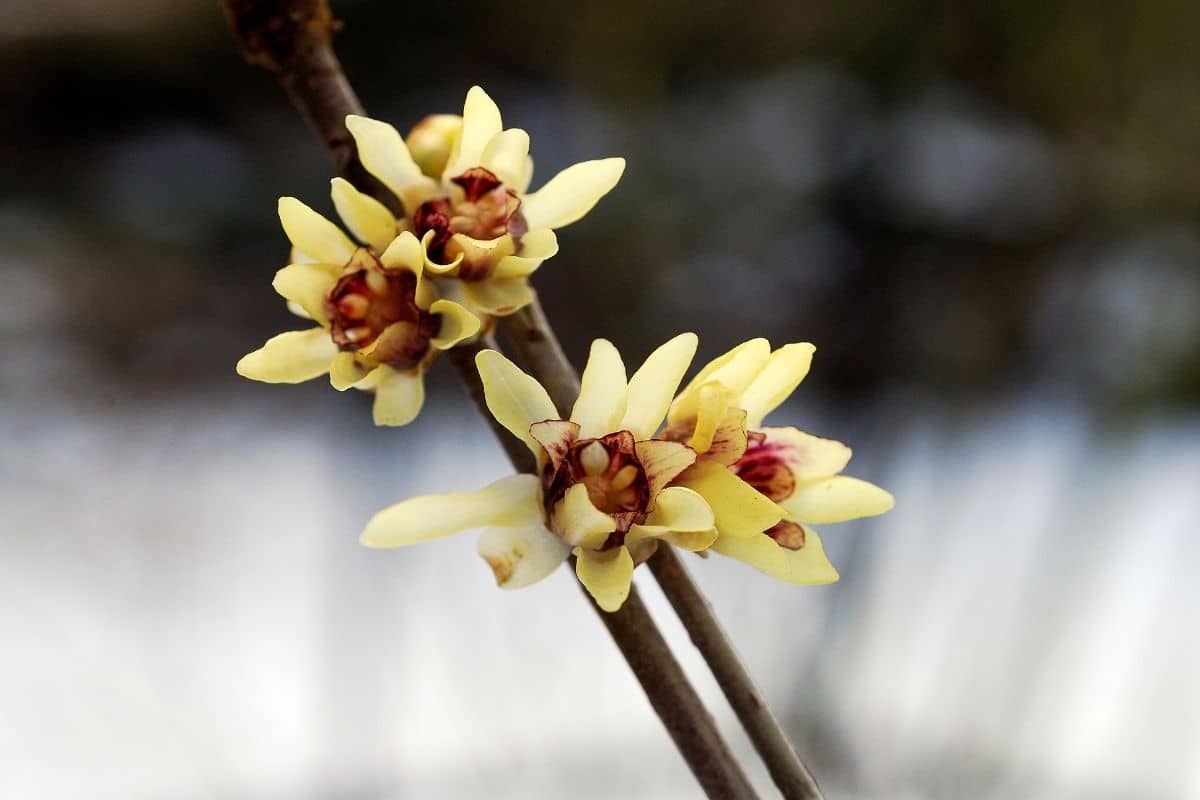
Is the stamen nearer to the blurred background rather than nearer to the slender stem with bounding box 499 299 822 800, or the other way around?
the slender stem with bounding box 499 299 822 800

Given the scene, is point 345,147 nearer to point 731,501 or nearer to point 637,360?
point 731,501

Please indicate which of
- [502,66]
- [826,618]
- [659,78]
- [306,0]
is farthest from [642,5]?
[306,0]

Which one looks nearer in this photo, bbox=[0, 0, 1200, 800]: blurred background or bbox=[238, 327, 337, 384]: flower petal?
bbox=[238, 327, 337, 384]: flower petal

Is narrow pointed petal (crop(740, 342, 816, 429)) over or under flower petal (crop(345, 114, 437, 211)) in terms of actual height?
under

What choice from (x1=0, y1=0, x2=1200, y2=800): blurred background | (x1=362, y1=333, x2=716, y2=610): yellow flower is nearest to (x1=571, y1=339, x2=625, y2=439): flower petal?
(x1=362, y1=333, x2=716, y2=610): yellow flower

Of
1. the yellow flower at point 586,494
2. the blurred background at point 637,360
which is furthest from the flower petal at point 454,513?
the blurred background at point 637,360

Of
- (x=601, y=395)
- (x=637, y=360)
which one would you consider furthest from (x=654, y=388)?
(x=637, y=360)

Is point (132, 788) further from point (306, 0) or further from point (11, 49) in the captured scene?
point (306, 0)
